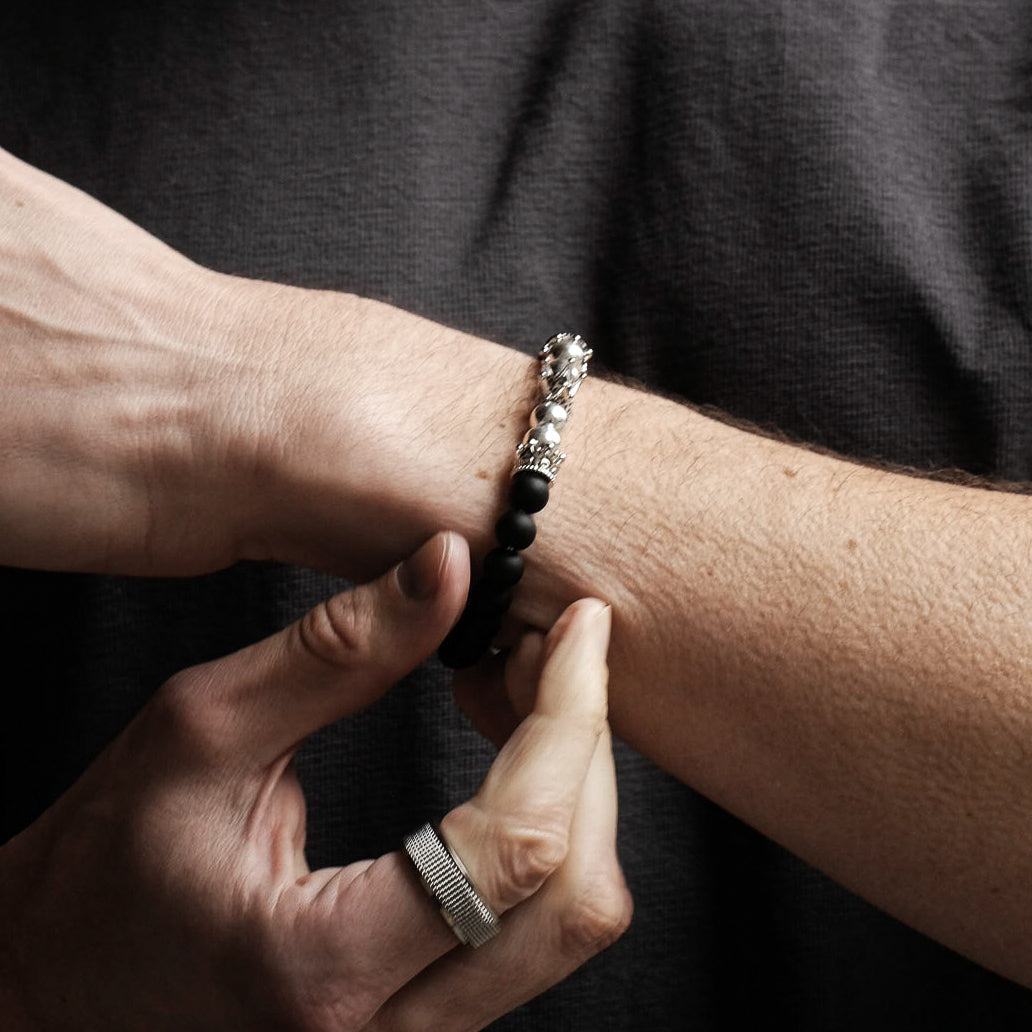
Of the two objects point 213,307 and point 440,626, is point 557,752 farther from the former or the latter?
point 213,307

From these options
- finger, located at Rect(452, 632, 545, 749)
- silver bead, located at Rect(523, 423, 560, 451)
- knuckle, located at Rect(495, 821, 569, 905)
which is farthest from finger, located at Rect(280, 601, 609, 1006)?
silver bead, located at Rect(523, 423, 560, 451)

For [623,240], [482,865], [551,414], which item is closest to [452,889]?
[482,865]

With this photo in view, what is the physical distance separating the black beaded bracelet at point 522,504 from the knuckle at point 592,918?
0.25 metres

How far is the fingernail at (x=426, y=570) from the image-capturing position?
92 centimetres

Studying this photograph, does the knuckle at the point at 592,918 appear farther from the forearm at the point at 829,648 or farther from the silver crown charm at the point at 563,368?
the silver crown charm at the point at 563,368

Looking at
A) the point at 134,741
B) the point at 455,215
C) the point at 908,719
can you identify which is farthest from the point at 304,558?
the point at 908,719

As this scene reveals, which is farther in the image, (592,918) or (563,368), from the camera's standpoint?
(563,368)

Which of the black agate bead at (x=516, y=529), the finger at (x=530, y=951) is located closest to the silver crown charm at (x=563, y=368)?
the black agate bead at (x=516, y=529)

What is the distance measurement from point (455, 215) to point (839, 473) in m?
0.58

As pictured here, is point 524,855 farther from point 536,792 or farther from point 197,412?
point 197,412

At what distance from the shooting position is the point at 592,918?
89 centimetres

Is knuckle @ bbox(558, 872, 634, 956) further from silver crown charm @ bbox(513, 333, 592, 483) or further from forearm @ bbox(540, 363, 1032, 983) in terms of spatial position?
silver crown charm @ bbox(513, 333, 592, 483)

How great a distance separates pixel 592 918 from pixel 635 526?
1.13ft

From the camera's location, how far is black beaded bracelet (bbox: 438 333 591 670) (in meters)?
0.96
